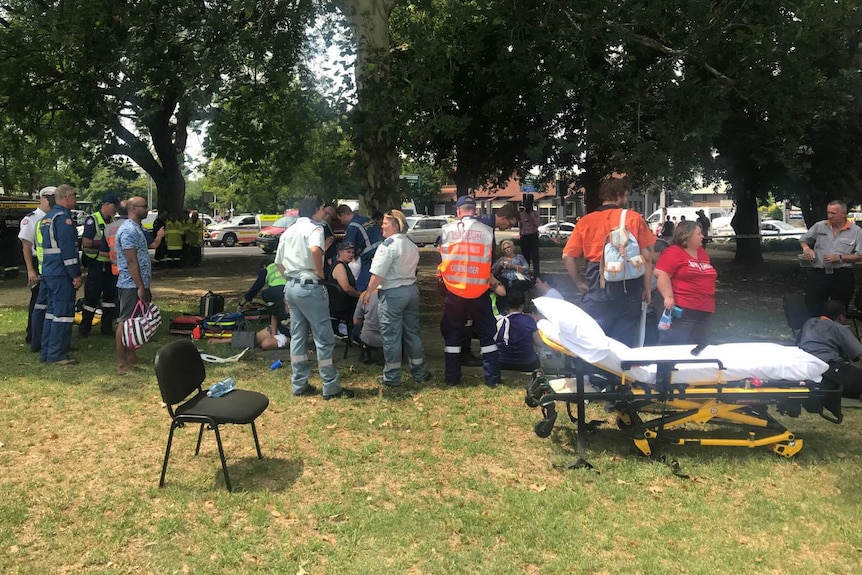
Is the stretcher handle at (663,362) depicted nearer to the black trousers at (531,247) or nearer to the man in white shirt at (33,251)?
the man in white shirt at (33,251)

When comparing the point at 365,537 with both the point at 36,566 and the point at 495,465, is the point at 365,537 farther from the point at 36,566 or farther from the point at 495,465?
the point at 36,566

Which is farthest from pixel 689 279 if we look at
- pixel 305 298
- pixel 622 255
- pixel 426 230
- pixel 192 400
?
pixel 426 230

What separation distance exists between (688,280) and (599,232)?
1.02m

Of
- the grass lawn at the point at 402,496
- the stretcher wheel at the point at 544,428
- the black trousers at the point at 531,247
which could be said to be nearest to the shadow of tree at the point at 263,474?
the grass lawn at the point at 402,496

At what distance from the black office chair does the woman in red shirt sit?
364 centimetres

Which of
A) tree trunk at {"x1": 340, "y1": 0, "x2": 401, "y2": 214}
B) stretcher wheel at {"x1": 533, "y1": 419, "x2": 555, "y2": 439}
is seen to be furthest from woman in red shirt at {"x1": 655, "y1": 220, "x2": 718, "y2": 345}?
tree trunk at {"x1": 340, "y1": 0, "x2": 401, "y2": 214}

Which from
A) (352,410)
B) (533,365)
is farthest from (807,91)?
(352,410)

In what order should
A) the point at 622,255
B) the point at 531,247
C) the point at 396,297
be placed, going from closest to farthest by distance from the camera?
the point at 622,255, the point at 396,297, the point at 531,247

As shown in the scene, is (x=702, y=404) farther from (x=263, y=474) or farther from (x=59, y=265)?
(x=59, y=265)

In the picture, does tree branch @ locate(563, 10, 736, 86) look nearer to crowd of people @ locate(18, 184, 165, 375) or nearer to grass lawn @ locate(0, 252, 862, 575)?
grass lawn @ locate(0, 252, 862, 575)

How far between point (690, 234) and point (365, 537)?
3921mm

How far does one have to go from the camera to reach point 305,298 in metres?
5.99

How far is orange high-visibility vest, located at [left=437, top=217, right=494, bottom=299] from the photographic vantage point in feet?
20.8

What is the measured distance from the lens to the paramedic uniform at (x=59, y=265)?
720cm
